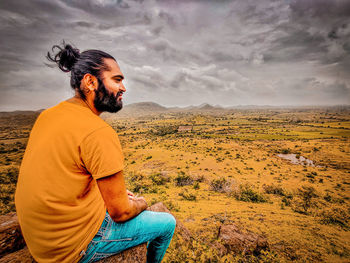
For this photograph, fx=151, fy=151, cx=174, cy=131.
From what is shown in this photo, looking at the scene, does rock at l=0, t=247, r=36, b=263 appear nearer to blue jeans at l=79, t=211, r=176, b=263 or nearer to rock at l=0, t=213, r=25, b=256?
rock at l=0, t=213, r=25, b=256

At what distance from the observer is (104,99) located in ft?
5.52

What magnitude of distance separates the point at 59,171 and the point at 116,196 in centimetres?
50

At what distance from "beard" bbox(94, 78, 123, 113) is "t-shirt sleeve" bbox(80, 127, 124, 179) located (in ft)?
1.84

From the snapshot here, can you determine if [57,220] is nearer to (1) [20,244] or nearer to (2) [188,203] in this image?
(1) [20,244]

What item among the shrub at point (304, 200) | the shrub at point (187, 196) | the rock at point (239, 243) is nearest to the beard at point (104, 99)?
the rock at point (239, 243)

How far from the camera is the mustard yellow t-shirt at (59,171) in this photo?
1162 millimetres

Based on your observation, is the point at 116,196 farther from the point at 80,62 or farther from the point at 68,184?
the point at 80,62

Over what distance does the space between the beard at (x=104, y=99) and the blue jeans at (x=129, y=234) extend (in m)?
1.28

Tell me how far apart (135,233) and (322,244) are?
25.1 feet

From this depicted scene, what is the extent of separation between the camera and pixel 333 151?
33.2 meters

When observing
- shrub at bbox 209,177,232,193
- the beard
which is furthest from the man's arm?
shrub at bbox 209,177,232,193

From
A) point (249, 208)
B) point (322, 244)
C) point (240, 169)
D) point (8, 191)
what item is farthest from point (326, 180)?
point (8, 191)

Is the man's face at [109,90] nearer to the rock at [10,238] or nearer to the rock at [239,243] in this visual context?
the rock at [10,238]

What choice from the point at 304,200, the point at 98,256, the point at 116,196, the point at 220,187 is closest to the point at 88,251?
the point at 98,256
